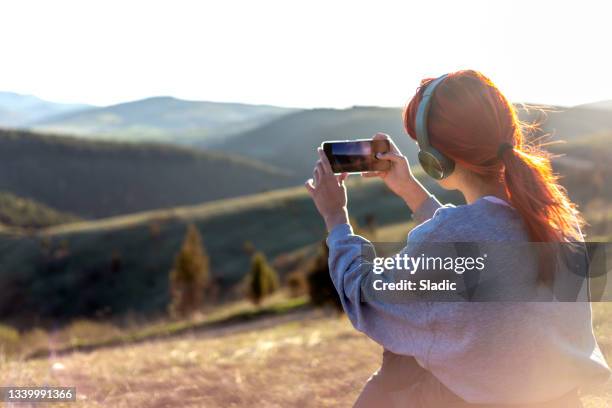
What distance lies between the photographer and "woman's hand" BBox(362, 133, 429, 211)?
2.63 m

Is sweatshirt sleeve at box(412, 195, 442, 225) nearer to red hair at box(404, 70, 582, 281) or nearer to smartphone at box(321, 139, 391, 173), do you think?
smartphone at box(321, 139, 391, 173)

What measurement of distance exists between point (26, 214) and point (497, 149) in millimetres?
141200

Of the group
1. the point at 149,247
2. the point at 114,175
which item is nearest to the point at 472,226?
the point at 149,247

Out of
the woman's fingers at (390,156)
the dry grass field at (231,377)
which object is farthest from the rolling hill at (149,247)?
the woman's fingers at (390,156)

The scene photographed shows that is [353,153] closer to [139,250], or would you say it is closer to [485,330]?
[485,330]

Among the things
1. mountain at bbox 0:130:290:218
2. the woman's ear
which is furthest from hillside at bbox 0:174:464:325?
→ the woman's ear

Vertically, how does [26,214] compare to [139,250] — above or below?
below

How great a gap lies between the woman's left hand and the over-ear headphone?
13.7 inches

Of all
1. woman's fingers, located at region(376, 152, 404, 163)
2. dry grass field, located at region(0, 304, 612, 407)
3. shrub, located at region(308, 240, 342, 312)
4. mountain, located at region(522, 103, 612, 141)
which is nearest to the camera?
woman's fingers, located at region(376, 152, 404, 163)

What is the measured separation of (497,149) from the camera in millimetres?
2027

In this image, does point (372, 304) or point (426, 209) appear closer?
point (372, 304)

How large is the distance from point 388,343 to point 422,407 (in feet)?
1.17

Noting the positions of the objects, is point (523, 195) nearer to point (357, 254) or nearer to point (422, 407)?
point (357, 254)

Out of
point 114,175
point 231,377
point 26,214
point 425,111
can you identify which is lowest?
point 26,214
